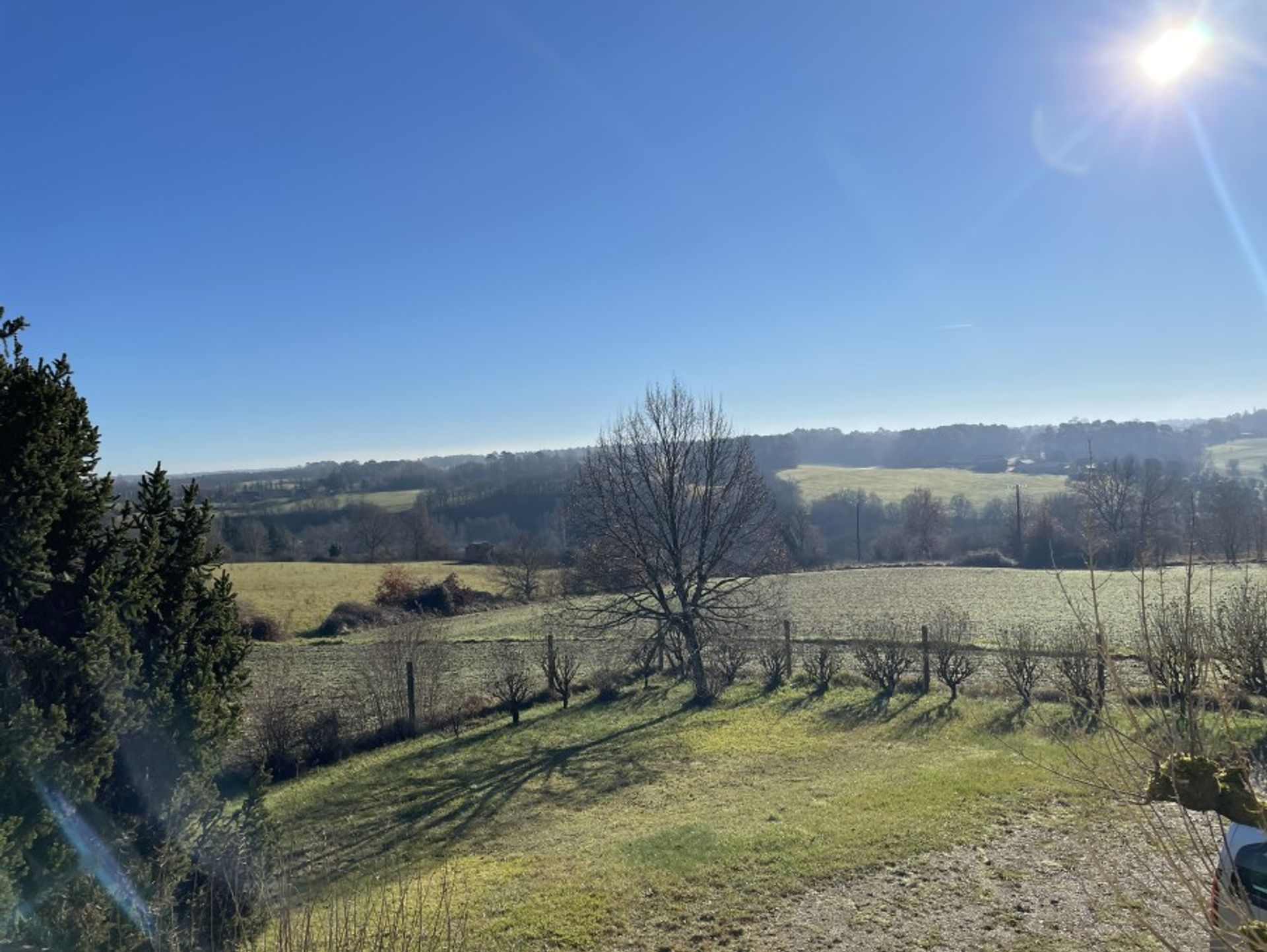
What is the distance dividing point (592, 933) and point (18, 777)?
15.0 ft

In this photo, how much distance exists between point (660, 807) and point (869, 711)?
658cm

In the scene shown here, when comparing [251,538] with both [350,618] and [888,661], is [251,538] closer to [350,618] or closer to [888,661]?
[350,618]

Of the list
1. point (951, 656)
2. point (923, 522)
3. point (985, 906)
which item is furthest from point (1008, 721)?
point (923, 522)

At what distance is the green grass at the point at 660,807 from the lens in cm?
727

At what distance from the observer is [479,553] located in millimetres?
54781

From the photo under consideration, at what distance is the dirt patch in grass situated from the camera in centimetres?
600

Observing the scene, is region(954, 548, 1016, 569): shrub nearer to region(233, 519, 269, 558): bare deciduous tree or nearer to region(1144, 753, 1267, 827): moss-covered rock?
region(1144, 753, 1267, 827): moss-covered rock

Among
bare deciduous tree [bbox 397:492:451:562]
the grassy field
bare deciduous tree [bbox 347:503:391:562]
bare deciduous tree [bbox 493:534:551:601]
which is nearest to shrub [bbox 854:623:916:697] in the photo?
the grassy field

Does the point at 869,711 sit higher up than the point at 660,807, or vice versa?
the point at 660,807

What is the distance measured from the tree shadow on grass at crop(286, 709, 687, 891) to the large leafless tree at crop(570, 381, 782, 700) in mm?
3256

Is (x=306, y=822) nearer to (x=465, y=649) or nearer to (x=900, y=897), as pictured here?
(x=900, y=897)

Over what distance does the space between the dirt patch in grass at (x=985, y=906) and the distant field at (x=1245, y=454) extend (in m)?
83.1

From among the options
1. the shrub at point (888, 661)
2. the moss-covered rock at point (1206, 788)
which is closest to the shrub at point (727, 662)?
the shrub at point (888, 661)

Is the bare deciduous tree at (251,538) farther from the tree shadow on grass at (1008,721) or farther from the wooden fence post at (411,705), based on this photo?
the tree shadow on grass at (1008,721)
